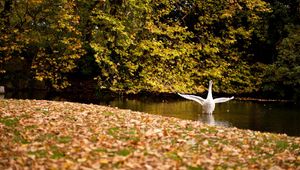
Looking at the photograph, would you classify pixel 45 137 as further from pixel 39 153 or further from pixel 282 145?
pixel 282 145

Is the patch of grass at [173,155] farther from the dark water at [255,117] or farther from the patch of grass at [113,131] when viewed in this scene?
the dark water at [255,117]

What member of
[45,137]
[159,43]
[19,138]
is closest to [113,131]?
[45,137]

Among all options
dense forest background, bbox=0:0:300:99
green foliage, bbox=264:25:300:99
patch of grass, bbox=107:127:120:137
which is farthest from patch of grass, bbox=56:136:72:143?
green foliage, bbox=264:25:300:99

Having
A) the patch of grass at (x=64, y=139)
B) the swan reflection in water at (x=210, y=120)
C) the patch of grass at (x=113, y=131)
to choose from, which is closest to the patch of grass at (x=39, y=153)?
the patch of grass at (x=64, y=139)

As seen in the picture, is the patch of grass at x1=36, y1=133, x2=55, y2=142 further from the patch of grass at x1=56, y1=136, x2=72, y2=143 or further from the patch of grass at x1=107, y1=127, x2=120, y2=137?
the patch of grass at x1=107, y1=127, x2=120, y2=137

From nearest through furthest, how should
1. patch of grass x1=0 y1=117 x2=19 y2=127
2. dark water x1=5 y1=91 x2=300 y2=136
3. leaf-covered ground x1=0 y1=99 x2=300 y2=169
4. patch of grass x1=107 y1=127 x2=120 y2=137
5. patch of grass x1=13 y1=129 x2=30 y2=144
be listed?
leaf-covered ground x1=0 y1=99 x2=300 y2=169 < patch of grass x1=13 y1=129 x2=30 y2=144 < patch of grass x1=107 y1=127 x2=120 y2=137 < patch of grass x1=0 y1=117 x2=19 y2=127 < dark water x1=5 y1=91 x2=300 y2=136

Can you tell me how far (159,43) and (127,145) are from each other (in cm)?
1849

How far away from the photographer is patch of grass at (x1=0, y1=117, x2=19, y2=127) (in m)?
9.52

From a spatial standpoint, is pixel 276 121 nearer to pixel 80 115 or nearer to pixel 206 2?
pixel 80 115

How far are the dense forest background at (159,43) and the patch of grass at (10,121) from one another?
49.7 ft

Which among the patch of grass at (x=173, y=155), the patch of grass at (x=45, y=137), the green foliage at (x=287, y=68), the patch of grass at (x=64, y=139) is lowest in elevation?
the patch of grass at (x=173, y=155)

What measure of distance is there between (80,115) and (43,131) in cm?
277

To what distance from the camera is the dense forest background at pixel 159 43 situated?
84.8ft

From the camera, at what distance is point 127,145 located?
26.3ft
